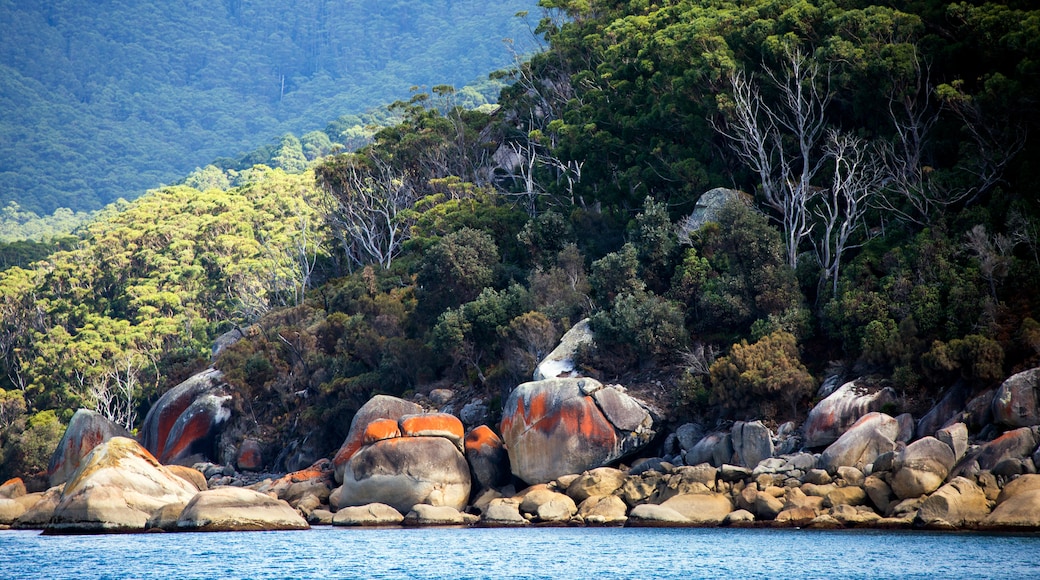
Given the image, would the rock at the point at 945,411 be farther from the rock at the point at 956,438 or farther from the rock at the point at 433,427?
the rock at the point at 433,427

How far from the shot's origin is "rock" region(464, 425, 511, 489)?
42406 mm

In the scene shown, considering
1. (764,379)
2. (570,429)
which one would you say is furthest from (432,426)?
(764,379)

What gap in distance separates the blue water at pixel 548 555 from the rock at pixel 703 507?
3.31 feet

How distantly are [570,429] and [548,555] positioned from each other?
1038 cm

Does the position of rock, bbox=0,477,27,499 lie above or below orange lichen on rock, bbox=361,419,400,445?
below

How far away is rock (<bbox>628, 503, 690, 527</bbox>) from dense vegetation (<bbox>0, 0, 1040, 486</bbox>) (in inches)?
202

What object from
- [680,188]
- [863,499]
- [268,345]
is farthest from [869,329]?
[268,345]

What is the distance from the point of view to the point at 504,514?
1528 inches

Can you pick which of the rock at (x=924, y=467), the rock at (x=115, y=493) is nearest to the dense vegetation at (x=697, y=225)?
the rock at (x=924, y=467)

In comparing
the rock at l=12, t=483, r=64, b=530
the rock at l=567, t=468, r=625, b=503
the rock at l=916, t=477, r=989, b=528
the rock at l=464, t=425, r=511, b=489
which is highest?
the rock at l=464, t=425, r=511, b=489

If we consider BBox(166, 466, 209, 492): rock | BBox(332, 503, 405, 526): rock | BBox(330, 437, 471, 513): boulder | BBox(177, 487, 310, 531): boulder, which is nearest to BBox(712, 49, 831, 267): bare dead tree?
BBox(330, 437, 471, 513): boulder

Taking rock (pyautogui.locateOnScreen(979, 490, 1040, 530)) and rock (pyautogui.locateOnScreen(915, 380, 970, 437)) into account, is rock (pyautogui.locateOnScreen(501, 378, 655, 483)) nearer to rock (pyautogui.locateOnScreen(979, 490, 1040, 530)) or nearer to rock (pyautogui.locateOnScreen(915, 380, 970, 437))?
rock (pyautogui.locateOnScreen(915, 380, 970, 437))

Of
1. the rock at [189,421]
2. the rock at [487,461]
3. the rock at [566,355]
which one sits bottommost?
the rock at [487,461]

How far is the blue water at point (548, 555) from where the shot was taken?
26.0 meters
